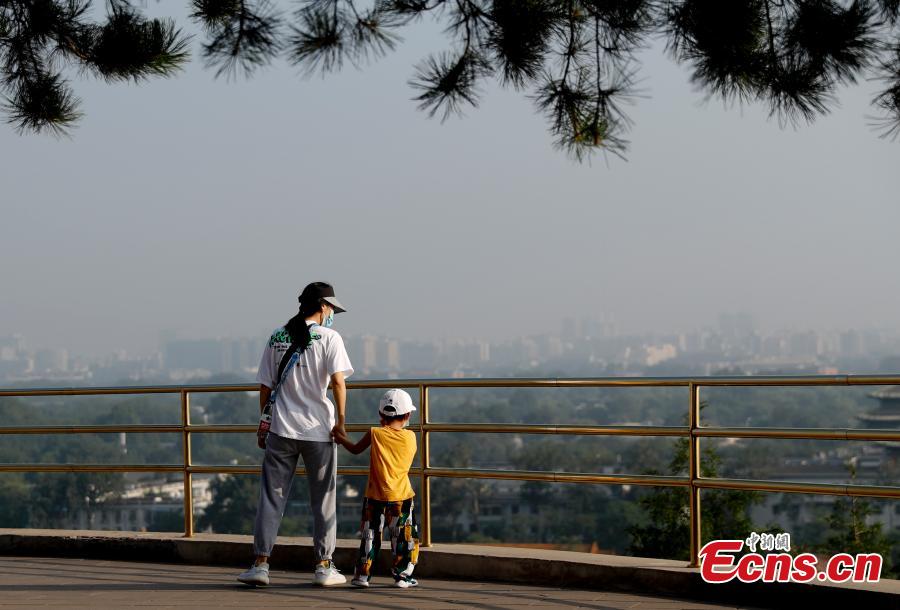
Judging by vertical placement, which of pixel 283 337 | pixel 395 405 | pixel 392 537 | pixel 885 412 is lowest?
pixel 885 412

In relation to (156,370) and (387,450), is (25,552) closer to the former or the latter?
(387,450)

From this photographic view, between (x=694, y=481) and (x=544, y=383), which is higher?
(x=544, y=383)

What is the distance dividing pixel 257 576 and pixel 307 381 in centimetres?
114

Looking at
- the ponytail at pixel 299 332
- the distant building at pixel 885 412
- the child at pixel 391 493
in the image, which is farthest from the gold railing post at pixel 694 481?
the distant building at pixel 885 412

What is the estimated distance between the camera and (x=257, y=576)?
7066 mm

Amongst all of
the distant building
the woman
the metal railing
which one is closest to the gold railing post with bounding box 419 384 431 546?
the metal railing

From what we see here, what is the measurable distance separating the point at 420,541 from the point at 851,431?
8.91 ft

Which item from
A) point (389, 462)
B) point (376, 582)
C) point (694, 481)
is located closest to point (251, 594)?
point (376, 582)

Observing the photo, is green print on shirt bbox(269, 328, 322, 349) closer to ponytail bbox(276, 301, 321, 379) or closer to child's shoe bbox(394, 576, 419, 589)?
ponytail bbox(276, 301, 321, 379)

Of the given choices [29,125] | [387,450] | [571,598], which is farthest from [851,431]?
[29,125]

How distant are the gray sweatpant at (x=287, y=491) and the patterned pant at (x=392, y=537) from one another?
19 cm

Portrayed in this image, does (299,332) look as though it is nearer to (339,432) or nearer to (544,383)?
(339,432)

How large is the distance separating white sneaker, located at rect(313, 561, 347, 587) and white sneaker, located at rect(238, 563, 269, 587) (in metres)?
0.29

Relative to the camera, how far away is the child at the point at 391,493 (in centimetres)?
700
